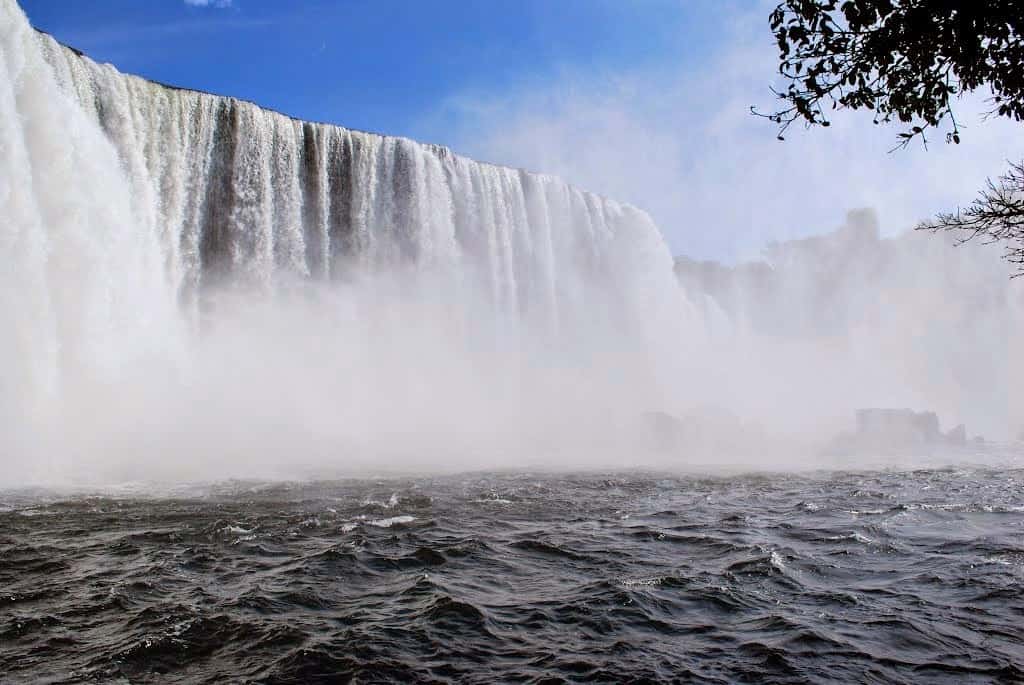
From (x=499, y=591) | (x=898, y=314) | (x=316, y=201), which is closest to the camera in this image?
(x=499, y=591)

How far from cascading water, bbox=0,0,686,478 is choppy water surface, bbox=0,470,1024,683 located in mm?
6897

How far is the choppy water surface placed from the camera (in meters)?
5.17

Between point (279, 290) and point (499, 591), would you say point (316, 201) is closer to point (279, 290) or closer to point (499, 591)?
point (279, 290)

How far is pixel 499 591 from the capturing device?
7066 millimetres

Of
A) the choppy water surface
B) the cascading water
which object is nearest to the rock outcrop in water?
the cascading water

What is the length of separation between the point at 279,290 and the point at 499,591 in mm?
22137

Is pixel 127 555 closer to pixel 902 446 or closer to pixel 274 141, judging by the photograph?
pixel 274 141

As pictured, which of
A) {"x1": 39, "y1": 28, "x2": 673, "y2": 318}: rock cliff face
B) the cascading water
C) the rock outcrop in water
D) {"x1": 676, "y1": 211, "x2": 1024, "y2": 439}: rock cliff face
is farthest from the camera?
{"x1": 676, "y1": 211, "x2": 1024, "y2": 439}: rock cliff face

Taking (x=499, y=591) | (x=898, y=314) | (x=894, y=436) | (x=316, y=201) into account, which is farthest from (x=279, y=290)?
(x=898, y=314)

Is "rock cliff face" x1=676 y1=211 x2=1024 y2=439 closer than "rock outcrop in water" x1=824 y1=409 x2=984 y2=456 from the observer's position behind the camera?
No

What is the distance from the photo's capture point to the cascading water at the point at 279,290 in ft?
58.0

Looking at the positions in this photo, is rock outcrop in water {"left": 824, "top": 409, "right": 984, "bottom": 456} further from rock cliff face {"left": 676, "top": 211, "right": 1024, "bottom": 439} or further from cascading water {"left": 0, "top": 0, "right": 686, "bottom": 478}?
rock cliff face {"left": 676, "top": 211, "right": 1024, "bottom": 439}

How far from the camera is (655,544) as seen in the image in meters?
9.29

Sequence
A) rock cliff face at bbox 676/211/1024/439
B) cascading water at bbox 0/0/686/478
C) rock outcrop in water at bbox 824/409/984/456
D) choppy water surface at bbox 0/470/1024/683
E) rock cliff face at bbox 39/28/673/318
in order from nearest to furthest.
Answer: choppy water surface at bbox 0/470/1024/683 < cascading water at bbox 0/0/686/478 < rock cliff face at bbox 39/28/673/318 < rock outcrop in water at bbox 824/409/984/456 < rock cliff face at bbox 676/211/1024/439
